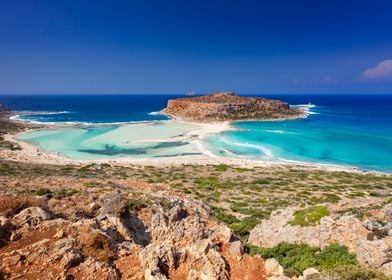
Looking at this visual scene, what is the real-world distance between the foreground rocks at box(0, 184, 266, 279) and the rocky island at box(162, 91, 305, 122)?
118m

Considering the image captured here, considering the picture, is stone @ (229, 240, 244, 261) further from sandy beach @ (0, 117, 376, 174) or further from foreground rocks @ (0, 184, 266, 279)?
sandy beach @ (0, 117, 376, 174)

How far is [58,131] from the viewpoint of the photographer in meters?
96.6

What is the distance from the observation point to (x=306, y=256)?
45.2 feet

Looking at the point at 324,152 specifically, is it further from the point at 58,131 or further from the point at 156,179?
the point at 58,131

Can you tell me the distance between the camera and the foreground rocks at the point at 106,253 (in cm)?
863

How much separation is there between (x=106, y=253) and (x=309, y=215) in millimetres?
11689

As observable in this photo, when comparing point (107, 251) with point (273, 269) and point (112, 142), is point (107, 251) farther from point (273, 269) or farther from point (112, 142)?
point (112, 142)

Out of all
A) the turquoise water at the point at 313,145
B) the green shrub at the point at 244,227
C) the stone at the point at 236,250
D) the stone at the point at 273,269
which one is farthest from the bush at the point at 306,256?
the turquoise water at the point at 313,145

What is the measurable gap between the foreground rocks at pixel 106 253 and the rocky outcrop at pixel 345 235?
17.2 feet

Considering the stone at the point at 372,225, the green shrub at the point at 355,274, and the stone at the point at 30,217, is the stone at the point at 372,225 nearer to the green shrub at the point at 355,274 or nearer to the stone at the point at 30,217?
the green shrub at the point at 355,274

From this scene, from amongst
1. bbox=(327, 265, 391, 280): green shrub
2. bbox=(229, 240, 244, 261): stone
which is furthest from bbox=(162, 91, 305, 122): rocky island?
bbox=(327, 265, 391, 280): green shrub

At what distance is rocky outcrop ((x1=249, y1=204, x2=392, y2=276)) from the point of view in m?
12.7

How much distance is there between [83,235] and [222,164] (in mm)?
46560

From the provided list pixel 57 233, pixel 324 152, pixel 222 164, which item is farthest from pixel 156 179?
pixel 324 152
